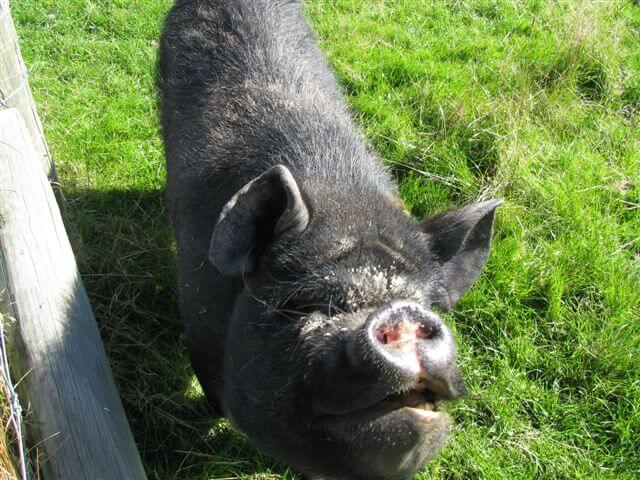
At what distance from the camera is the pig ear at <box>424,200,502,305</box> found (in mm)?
2939

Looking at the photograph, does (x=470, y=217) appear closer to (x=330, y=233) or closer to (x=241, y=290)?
(x=330, y=233)

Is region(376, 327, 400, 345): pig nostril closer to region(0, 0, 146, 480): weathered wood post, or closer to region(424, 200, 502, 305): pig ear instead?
region(424, 200, 502, 305): pig ear

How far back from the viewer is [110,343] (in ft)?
14.5

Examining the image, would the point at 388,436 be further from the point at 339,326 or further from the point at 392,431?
the point at 339,326

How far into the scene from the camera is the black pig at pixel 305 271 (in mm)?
2266

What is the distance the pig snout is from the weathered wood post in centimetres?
132

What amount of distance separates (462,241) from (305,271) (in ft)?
2.53

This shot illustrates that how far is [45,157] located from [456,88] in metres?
3.76

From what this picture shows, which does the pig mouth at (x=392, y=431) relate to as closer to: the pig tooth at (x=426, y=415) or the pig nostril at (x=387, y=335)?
the pig tooth at (x=426, y=415)

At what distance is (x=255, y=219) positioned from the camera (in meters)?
2.73

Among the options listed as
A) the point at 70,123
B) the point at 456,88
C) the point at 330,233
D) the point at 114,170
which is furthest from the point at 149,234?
the point at 456,88

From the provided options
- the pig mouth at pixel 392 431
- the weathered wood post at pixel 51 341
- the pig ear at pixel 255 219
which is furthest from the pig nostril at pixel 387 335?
the weathered wood post at pixel 51 341

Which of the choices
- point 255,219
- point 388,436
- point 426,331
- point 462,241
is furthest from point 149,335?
point 426,331

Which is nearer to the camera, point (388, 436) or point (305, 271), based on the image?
point (388, 436)
